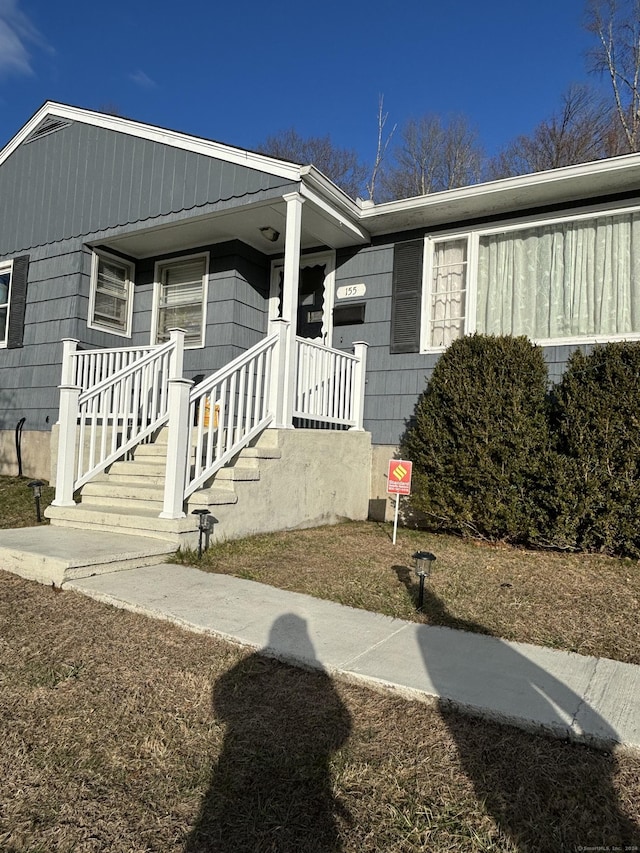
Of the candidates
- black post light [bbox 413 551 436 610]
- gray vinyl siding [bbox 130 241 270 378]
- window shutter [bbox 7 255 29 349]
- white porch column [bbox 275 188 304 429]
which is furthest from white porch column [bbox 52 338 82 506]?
window shutter [bbox 7 255 29 349]

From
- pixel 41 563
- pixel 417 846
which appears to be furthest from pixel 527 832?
pixel 41 563

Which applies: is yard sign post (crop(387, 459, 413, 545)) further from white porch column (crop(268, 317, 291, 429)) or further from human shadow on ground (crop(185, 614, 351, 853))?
human shadow on ground (crop(185, 614, 351, 853))

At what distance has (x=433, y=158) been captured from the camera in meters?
20.1

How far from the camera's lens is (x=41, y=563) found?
13.5 ft

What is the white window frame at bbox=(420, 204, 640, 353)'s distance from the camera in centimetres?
621

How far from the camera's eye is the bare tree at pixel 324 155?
20.5 metres

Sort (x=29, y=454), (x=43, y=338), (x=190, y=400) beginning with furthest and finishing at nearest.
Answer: (x=43, y=338), (x=29, y=454), (x=190, y=400)

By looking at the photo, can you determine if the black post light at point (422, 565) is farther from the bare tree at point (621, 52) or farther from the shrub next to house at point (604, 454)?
the bare tree at point (621, 52)

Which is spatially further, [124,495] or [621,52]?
[621,52]

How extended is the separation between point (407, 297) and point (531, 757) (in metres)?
5.97

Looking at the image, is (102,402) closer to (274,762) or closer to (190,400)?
(190,400)

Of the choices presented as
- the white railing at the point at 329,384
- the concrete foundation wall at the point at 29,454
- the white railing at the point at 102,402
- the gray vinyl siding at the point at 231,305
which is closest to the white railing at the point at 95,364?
the white railing at the point at 102,402

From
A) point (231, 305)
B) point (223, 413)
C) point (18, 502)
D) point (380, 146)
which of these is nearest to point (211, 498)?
point (223, 413)

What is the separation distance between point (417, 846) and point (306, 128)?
24155 mm
